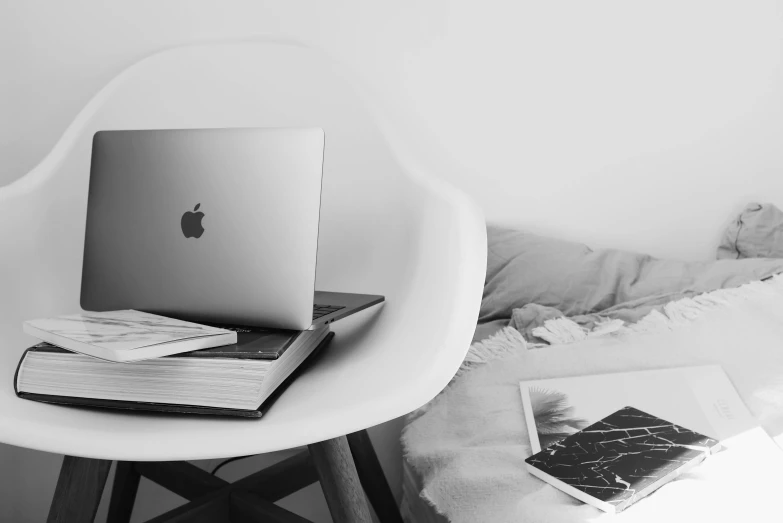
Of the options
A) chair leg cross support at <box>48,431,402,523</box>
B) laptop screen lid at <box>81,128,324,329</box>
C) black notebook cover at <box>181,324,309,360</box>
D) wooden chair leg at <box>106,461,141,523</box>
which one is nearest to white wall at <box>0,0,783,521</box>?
wooden chair leg at <box>106,461,141,523</box>

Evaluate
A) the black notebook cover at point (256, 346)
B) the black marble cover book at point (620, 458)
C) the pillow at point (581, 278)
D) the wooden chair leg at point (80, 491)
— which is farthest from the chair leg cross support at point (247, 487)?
the pillow at point (581, 278)

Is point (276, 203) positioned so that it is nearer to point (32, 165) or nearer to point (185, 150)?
point (185, 150)

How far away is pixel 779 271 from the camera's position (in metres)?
1.11

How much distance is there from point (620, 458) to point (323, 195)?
1.78 feet

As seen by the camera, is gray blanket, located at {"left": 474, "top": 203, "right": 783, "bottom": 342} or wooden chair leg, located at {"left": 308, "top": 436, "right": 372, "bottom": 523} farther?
gray blanket, located at {"left": 474, "top": 203, "right": 783, "bottom": 342}

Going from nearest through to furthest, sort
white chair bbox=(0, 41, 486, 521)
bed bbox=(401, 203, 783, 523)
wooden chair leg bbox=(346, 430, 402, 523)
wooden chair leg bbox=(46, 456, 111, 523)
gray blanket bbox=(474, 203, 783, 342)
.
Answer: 1. white chair bbox=(0, 41, 486, 521)
2. wooden chair leg bbox=(46, 456, 111, 523)
3. bed bbox=(401, 203, 783, 523)
4. wooden chair leg bbox=(346, 430, 402, 523)
5. gray blanket bbox=(474, 203, 783, 342)

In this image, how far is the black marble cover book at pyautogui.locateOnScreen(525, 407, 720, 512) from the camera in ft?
2.29

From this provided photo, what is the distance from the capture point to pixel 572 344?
1.05 metres

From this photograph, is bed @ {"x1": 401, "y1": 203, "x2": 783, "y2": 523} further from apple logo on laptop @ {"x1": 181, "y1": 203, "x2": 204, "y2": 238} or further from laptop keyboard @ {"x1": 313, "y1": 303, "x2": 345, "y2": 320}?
apple logo on laptop @ {"x1": 181, "y1": 203, "x2": 204, "y2": 238}

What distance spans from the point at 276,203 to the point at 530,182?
75cm

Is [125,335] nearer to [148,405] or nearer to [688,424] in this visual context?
[148,405]

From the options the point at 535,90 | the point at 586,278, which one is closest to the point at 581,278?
the point at 586,278

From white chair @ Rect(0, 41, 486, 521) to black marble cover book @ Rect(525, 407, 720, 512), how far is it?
0.24 m

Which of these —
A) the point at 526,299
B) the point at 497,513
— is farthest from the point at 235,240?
the point at 526,299
